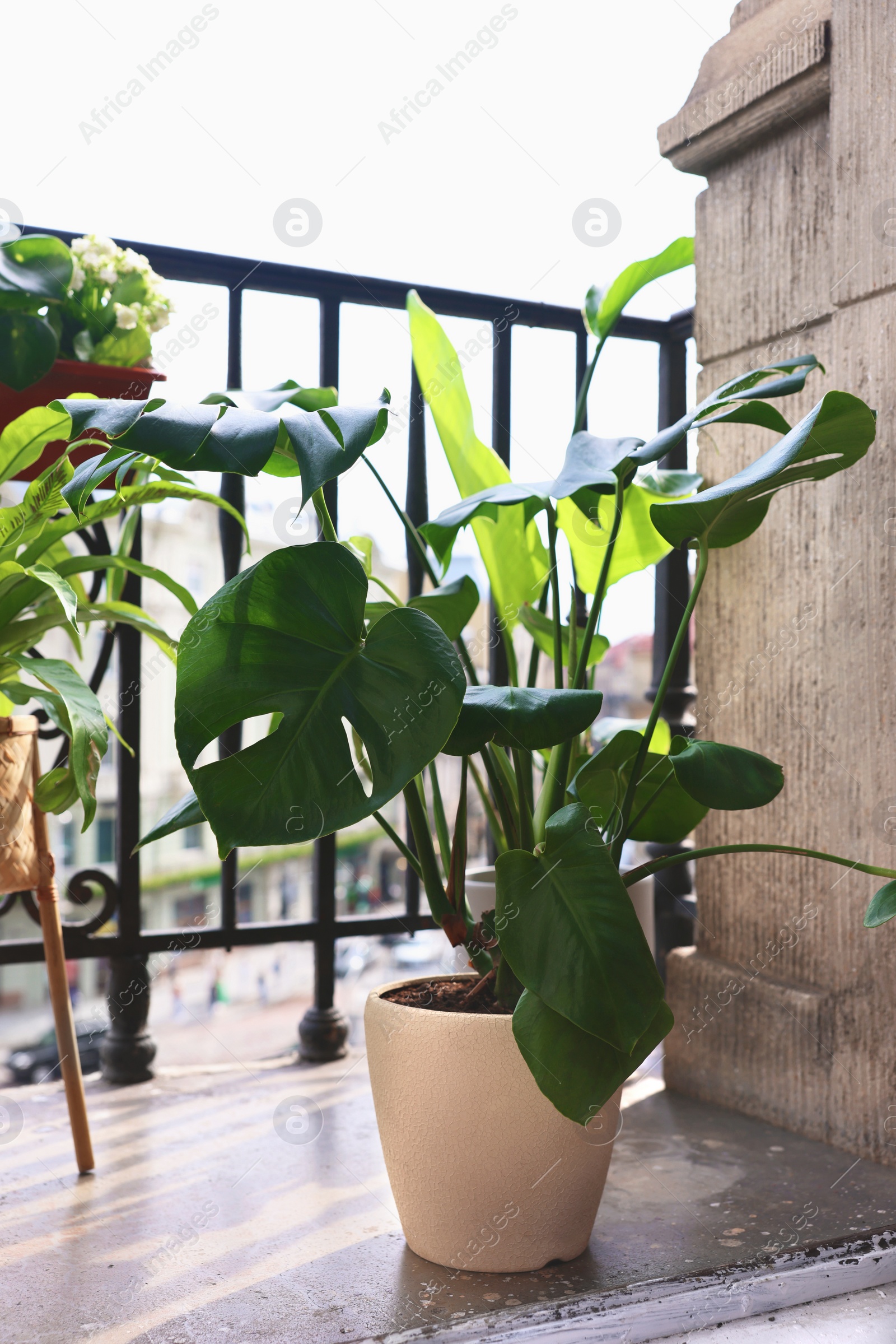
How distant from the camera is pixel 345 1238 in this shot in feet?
2.90

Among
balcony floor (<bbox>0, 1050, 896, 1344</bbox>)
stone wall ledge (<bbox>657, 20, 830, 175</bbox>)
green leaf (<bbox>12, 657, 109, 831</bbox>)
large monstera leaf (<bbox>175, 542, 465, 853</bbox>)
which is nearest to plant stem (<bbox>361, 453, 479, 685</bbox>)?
large monstera leaf (<bbox>175, 542, 465, 853</bbox>)

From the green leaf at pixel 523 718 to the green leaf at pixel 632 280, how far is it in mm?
569

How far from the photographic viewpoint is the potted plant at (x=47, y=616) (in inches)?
33.8

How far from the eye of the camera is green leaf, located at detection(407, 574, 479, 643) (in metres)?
1.00

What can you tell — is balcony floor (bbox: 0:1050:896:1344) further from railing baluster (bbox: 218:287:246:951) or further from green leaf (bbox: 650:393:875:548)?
green leaf (bbox: 650:393:875:548)

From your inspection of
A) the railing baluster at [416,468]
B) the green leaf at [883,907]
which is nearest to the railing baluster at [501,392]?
the railing baluster at [416,468]

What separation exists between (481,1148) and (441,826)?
34 centimetres

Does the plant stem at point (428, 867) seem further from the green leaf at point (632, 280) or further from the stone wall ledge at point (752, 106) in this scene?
the stone wall ledge at point (752, 106)

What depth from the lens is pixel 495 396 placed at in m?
1.54

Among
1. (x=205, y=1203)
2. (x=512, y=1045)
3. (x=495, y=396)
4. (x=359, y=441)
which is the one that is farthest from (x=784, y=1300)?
(x=495, y=396)

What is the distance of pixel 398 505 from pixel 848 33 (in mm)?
779

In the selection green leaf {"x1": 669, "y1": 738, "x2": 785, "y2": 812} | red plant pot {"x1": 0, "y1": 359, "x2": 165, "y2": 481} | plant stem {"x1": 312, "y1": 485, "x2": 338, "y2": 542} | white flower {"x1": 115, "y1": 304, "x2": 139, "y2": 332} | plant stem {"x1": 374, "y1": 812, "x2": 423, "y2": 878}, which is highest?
white flower {"x1": 115, "y1": 304, "x2": 139, "y2": 332}

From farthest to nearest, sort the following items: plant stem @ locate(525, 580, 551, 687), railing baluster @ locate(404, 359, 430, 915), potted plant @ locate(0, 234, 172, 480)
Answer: railing baluster @ locate(404, 359, 430, 915) < plant stem @ locate(525, 580, 551, 687) < potted plant @ locate(0, 234, 172, 480)

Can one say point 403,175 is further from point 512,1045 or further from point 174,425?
point 512,1045
